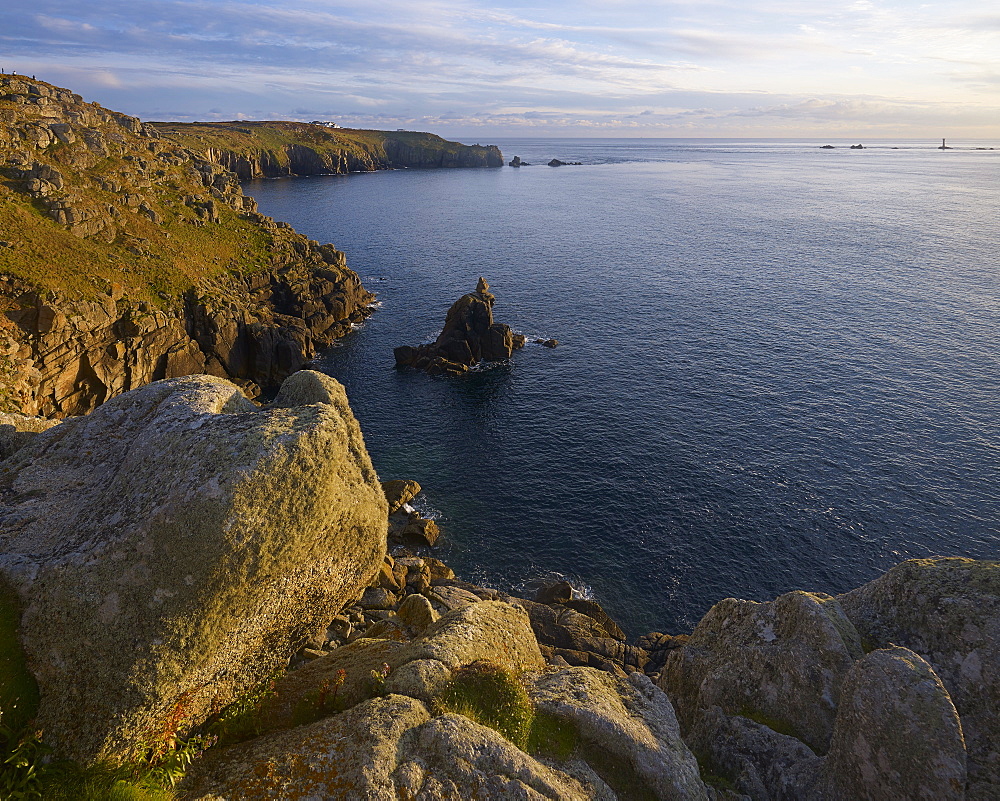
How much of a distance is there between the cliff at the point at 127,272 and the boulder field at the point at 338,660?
135 feet

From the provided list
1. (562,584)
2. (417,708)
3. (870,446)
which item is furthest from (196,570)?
(870,446)

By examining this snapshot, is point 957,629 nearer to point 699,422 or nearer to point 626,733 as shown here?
point 626,733

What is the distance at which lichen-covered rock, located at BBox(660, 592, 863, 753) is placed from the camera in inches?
869

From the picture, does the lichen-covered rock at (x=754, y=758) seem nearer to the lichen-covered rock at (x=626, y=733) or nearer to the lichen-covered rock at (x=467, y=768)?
the lichen-covered rock at (x=626, y=733)

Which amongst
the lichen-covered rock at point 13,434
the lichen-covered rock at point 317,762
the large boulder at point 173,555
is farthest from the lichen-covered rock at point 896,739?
the lichen-covered rock at point 13,434

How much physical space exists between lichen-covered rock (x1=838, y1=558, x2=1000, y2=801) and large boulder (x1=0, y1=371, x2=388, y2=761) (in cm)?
2153

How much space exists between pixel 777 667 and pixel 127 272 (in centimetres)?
Result: 8510

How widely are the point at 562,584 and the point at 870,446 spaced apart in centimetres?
4231

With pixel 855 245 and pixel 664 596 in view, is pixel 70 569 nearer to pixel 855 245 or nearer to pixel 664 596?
pixel 664 596

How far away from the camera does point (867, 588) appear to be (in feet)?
83.0

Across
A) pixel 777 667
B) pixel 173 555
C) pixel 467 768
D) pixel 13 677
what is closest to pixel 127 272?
pixel 173 555

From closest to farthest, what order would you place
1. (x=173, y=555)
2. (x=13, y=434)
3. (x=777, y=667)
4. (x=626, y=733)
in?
(x=173, y=555), (x=626, y=733), (x=13, y=434), (x=777, y=667)

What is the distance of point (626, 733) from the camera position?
17.9 m

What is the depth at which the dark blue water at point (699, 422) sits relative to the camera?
50.7m
